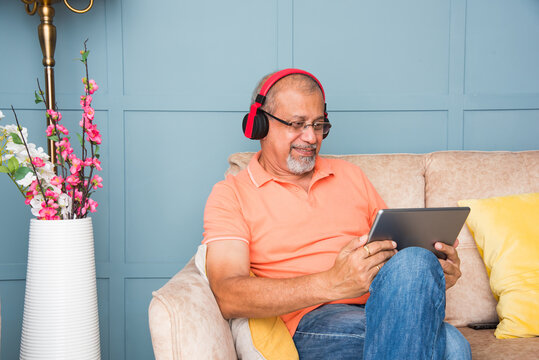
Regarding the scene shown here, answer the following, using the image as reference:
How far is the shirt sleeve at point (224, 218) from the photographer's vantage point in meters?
1.38

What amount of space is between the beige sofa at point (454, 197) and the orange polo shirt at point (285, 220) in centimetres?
18

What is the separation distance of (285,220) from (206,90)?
0.88 m

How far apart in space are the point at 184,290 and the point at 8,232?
1.27 meters

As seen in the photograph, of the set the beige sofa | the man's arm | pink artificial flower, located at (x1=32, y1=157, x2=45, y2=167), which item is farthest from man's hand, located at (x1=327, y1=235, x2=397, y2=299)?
pink artificial flower, located at (x1=32, y1=157, x2=45, y2=167)

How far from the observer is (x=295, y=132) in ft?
5.12

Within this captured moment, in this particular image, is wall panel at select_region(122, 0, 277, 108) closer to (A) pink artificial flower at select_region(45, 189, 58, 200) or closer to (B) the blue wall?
(B) the blue wall

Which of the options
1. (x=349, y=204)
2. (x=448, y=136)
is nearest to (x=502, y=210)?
(x=349, y=204)

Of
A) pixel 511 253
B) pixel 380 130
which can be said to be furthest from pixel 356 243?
pixel 380 130

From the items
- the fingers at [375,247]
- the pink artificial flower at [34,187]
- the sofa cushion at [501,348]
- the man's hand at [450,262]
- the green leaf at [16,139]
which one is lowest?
the sofa cushion at [501,348]

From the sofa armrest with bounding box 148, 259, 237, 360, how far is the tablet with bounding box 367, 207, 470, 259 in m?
0.44

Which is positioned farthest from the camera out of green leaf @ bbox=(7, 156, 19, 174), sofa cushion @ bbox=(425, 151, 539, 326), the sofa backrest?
the sofa backrest

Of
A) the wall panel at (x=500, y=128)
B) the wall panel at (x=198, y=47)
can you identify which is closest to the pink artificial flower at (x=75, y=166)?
the wall panel at (x=198, y=47)

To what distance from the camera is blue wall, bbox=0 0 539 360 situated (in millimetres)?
2066

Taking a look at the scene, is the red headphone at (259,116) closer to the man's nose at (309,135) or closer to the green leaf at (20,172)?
the man's nose at (309,135)
